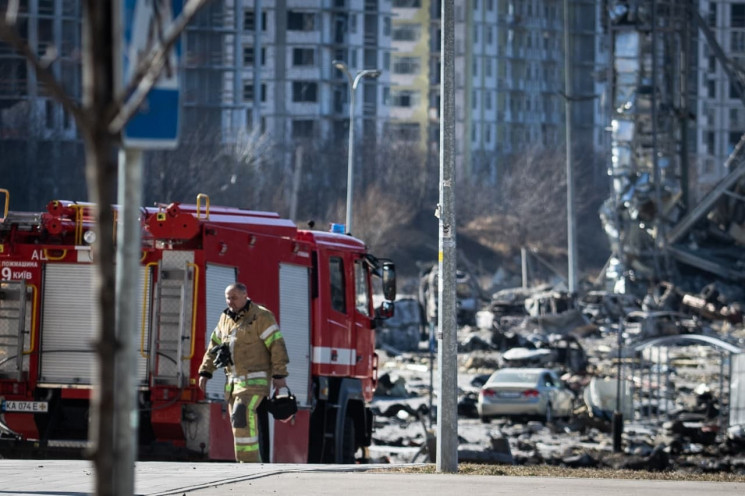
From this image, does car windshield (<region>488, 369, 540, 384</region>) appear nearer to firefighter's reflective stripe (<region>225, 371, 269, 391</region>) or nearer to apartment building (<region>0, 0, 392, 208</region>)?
firefighter's reflective stripe (<region>225, 371, 269, 391</region>)

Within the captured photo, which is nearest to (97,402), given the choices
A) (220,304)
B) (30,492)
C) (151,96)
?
(151,96)

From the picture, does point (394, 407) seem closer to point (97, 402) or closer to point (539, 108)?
point (97, 402)

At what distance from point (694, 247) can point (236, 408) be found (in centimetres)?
4657

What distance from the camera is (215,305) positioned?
48.3ft

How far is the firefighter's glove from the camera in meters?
12.9

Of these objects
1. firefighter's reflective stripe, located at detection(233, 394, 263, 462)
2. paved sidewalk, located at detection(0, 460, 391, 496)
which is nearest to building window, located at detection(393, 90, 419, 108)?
paved sidewalk, located at detection(0, 460, 391, 496)

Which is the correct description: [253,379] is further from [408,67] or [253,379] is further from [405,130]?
[408,67]

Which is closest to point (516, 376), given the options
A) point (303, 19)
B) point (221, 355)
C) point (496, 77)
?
point (221, 355)

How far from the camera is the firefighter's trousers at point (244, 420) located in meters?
13.0

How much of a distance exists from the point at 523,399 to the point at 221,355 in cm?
1686

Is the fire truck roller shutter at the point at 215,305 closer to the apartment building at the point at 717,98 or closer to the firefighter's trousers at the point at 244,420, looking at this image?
→ the firefighter's trousers at the point at 244,420

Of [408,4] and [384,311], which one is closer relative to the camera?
[384,311]

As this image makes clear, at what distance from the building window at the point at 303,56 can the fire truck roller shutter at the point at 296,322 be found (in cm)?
9035

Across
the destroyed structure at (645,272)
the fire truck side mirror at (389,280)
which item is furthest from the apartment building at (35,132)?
the fire truck side mirror at (389,280)
